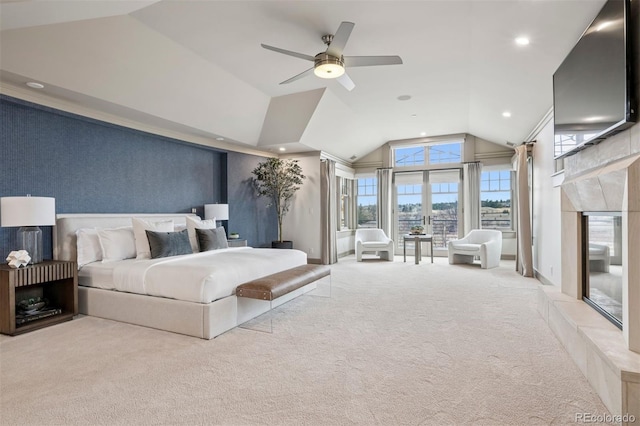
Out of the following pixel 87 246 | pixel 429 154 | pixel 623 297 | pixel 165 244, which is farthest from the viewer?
pixel 429 154

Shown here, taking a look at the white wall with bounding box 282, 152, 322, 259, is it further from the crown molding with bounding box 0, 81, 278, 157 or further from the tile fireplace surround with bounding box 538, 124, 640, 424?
the tile fireplace surround with bounding box 538, 124, 640, 424

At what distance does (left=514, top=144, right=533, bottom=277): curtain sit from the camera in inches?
241

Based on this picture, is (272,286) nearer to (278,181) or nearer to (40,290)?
(40,290)

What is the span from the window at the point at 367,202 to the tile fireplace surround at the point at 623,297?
6.49 metres

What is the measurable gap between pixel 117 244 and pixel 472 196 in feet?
25.2

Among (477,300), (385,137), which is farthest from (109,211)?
(385,137)

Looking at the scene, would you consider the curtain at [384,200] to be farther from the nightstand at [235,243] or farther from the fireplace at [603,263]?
the fireplace at [603,263]

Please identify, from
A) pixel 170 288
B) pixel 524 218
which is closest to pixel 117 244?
pixel 170 288

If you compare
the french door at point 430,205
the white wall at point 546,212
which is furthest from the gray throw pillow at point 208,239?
the french door at point 430,205

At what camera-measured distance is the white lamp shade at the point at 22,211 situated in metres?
3.35

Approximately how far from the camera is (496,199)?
28.1ft

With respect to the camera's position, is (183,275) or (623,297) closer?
(623,297)

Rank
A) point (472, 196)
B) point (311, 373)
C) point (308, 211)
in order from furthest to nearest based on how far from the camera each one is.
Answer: point (472, 196) → point (308, 211) → point (311, 373)

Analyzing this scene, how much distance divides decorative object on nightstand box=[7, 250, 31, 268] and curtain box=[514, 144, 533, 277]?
7151 mm
